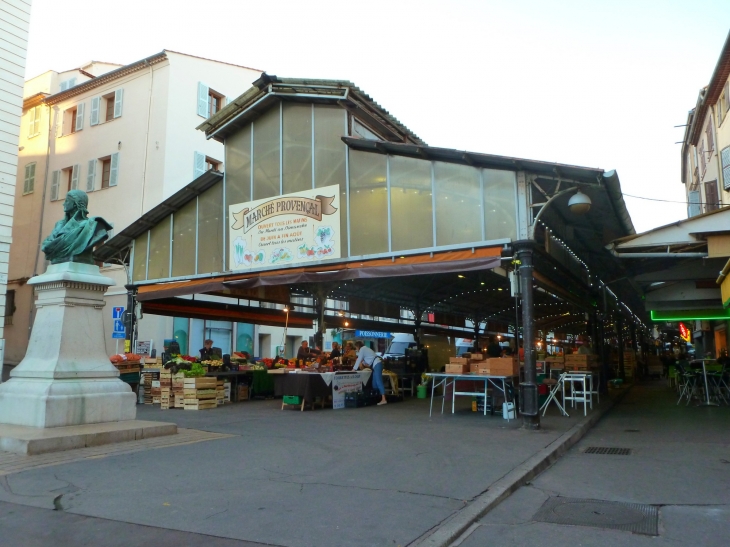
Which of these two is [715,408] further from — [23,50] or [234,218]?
[23,50]

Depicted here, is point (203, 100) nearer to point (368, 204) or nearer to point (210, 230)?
point (210, 230)

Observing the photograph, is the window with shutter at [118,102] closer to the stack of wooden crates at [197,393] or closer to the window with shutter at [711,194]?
the stack of wooden crates at [197,393]

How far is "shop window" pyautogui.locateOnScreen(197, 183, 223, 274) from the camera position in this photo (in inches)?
617

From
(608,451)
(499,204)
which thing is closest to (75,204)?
(499,204)

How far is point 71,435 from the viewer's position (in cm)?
798

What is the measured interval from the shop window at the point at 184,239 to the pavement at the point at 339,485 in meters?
6.59

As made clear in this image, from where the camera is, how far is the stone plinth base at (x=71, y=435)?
7.60m

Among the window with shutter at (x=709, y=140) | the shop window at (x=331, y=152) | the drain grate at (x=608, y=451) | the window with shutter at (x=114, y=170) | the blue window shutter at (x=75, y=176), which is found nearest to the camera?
the drain grate at (x=608, y=451)

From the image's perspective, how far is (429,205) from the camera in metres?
12.4

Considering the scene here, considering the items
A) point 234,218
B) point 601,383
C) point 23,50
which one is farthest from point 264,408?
point 23,50

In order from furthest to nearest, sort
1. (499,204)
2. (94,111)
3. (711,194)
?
(94,111), (711,194), (499,204)

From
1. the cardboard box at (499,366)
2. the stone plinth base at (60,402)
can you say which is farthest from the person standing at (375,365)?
the stone plinth base at (60,402)

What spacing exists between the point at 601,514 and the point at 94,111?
30288 millimetres

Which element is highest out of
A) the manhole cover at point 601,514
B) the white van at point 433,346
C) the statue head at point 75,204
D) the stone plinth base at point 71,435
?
the statue head at point 75,204
